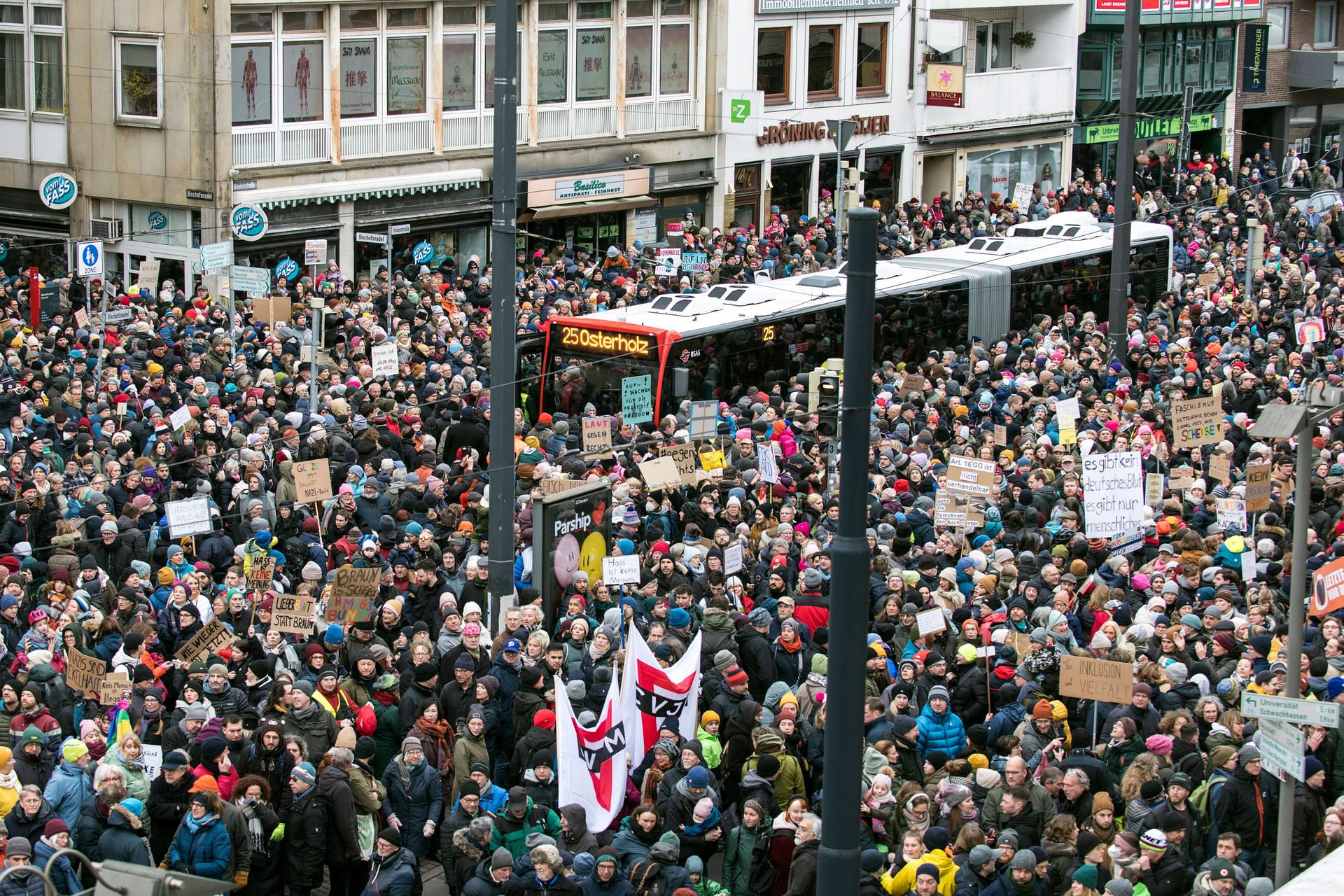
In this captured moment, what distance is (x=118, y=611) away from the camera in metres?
14.2

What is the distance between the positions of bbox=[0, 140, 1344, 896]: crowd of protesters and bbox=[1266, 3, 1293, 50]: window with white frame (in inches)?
1365

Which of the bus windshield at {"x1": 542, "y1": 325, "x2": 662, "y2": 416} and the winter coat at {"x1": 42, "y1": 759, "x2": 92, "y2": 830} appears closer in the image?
the winter coat at {"x1": 42, "y1": 759, "x2": 92, "y2": 830}

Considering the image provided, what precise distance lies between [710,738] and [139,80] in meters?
23.7

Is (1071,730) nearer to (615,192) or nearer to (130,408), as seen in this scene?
(130,408)

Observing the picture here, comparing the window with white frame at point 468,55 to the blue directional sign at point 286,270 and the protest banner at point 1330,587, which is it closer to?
the blue directional sign at point 286,270

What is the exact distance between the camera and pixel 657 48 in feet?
129

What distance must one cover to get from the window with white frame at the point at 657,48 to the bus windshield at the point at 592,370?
51.7 feet

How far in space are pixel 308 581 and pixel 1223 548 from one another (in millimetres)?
7886

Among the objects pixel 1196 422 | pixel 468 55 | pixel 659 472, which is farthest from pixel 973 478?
pixel 468 55

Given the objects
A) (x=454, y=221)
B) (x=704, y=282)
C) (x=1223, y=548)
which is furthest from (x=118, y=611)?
(x=454, y=221)

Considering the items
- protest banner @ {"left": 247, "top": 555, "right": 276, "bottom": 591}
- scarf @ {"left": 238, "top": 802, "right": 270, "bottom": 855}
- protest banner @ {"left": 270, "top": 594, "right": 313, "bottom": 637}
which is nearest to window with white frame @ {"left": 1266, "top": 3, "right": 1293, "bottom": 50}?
protest banner @ {"left": 247, "top": 555, "right": 276, "bottom": 591}

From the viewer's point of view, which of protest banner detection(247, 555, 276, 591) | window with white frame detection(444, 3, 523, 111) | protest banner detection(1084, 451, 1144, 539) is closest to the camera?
protest banner detection(247, 555, 276, 591)

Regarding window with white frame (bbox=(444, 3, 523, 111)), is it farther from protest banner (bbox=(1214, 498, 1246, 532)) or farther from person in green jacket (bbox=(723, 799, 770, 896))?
person in green jacket (bbox=(723, 799, 770, 896))

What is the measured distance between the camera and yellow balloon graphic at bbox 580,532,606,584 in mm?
16031
